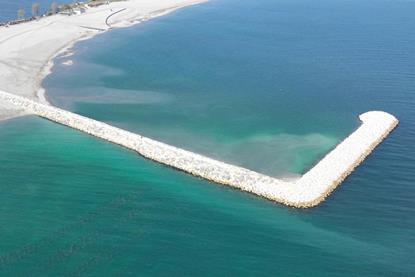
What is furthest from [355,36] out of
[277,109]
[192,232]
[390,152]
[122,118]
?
[192,232]

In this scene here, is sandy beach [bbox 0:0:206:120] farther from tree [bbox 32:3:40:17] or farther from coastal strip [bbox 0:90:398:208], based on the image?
coastal strip [bbox 0:90:398:208]

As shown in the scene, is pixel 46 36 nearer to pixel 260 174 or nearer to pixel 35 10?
pixel 35 10

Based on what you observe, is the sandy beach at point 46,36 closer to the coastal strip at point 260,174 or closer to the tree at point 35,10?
the tree at point 35,10

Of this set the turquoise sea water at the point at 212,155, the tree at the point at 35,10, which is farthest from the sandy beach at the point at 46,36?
the tree at the point at 35,10

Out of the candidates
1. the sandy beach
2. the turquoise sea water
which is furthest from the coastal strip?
the sandy beach

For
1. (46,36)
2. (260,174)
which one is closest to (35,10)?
(46,36)

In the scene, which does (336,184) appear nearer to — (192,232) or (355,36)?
(192,232)

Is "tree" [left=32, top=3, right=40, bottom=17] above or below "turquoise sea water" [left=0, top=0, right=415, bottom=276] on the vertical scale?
above
